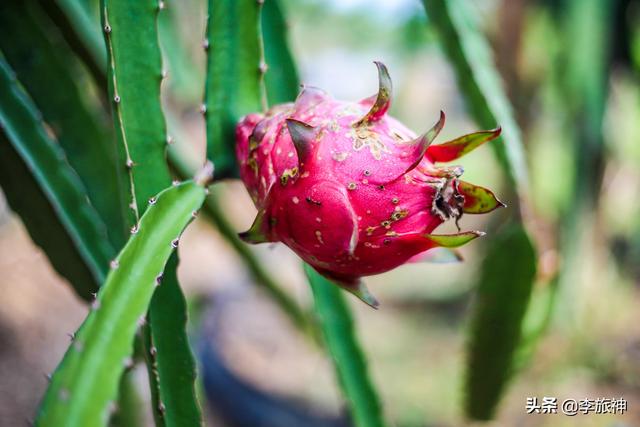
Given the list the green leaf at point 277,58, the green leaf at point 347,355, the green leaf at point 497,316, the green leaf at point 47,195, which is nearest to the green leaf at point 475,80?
the green leaf at point 497,316

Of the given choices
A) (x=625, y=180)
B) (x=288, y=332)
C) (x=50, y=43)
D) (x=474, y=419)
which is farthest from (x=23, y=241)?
(x=625, y=180)

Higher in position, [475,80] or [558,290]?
[475,80]

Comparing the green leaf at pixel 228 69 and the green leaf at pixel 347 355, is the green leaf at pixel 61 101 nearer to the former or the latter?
the green leaf at pixel 228 69

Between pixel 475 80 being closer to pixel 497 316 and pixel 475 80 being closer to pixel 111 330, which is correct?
pixel 497 316

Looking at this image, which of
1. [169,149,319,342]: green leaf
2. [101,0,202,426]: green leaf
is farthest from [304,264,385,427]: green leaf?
[101,0,202,426]: green leaf

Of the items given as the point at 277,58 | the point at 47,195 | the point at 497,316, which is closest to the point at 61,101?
the point at 47,195

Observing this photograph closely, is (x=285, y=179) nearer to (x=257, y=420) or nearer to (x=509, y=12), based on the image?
(x=257, y=420)
